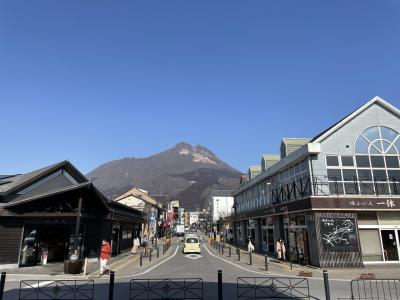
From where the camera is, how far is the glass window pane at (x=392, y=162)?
25528 millimetres

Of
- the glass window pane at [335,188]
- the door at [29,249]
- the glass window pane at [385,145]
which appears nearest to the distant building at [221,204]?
the glass window pane at [385,145]

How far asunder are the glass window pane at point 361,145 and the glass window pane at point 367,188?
2.54m

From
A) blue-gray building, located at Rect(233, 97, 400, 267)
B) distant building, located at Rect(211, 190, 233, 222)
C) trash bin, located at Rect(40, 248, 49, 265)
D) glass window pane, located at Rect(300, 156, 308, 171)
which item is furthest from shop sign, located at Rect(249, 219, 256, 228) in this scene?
distant building, located at Rect(211, 190, 233, 222)

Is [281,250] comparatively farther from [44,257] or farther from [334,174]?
[44,257]

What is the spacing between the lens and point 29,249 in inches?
874

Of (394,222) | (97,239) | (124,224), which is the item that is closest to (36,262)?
(97,239)

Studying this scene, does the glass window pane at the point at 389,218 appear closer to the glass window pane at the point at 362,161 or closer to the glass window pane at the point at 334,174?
the glass window pane at the point at 362,161


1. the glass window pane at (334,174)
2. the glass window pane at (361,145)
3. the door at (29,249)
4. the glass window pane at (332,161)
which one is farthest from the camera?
the glass window pane at (361,145)

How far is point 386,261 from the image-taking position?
76.7 feet

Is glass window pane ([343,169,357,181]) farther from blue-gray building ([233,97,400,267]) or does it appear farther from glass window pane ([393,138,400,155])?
glass window pane ([393,138,400,155])

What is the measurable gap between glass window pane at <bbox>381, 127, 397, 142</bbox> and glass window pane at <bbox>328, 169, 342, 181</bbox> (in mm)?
5156

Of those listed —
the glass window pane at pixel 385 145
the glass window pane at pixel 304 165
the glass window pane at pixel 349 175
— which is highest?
the glass window pane at pixel 385 145

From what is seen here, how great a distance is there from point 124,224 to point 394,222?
25.1m

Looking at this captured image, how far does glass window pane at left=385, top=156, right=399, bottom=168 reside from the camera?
25528mm
